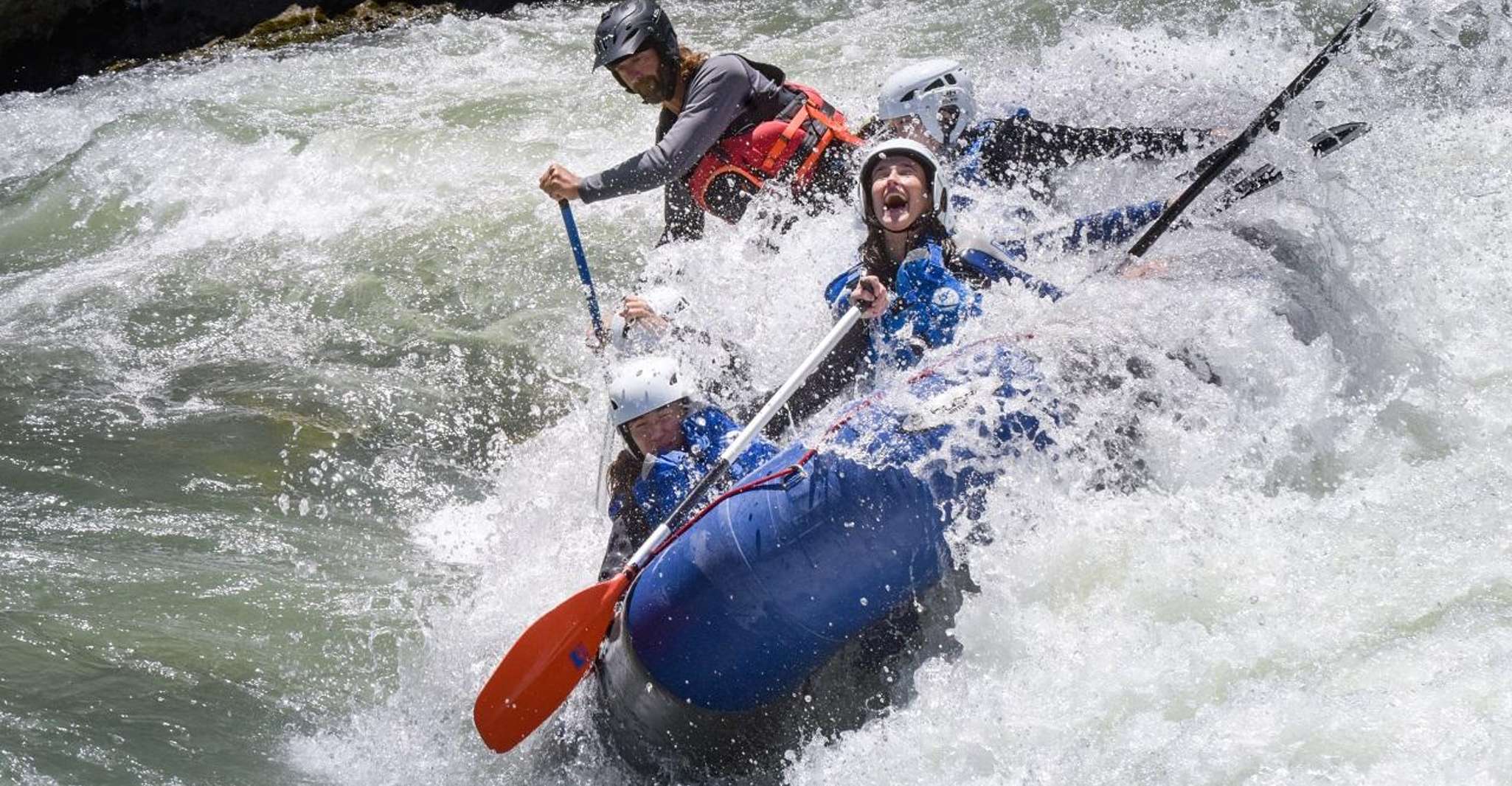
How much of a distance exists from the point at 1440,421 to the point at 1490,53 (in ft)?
14.9

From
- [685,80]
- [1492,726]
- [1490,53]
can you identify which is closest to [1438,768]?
[1492,726]

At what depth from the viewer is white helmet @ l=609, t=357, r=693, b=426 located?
14.7 feet

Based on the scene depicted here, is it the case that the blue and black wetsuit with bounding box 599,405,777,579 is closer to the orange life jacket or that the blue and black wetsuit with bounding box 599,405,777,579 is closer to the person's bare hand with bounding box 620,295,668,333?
the person's bare hand with bounding box 620,295,668,333

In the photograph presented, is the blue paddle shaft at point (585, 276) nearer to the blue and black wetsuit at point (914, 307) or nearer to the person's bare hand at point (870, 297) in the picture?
the blue and black wetsuit at point (914, 307)

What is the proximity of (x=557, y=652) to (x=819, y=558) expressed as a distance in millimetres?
939

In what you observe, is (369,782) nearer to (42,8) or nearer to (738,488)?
(738,488)

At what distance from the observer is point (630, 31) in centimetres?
562

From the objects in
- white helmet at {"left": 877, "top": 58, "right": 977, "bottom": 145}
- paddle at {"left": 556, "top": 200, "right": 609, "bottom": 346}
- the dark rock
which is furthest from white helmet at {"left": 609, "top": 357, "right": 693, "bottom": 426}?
the dark rock

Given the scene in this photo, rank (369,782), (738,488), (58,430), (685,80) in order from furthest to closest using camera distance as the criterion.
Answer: (58,430) < (685,80) < (369,782) < (738,488)

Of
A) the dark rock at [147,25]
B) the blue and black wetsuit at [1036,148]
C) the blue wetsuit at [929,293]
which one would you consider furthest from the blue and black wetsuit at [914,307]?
the dark rock at [147,25]

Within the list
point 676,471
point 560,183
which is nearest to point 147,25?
point 560,183

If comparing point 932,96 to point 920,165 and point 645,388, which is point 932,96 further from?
point 645,388

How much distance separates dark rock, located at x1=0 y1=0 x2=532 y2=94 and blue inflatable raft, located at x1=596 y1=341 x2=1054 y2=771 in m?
8.35

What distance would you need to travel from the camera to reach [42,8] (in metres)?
11.6
